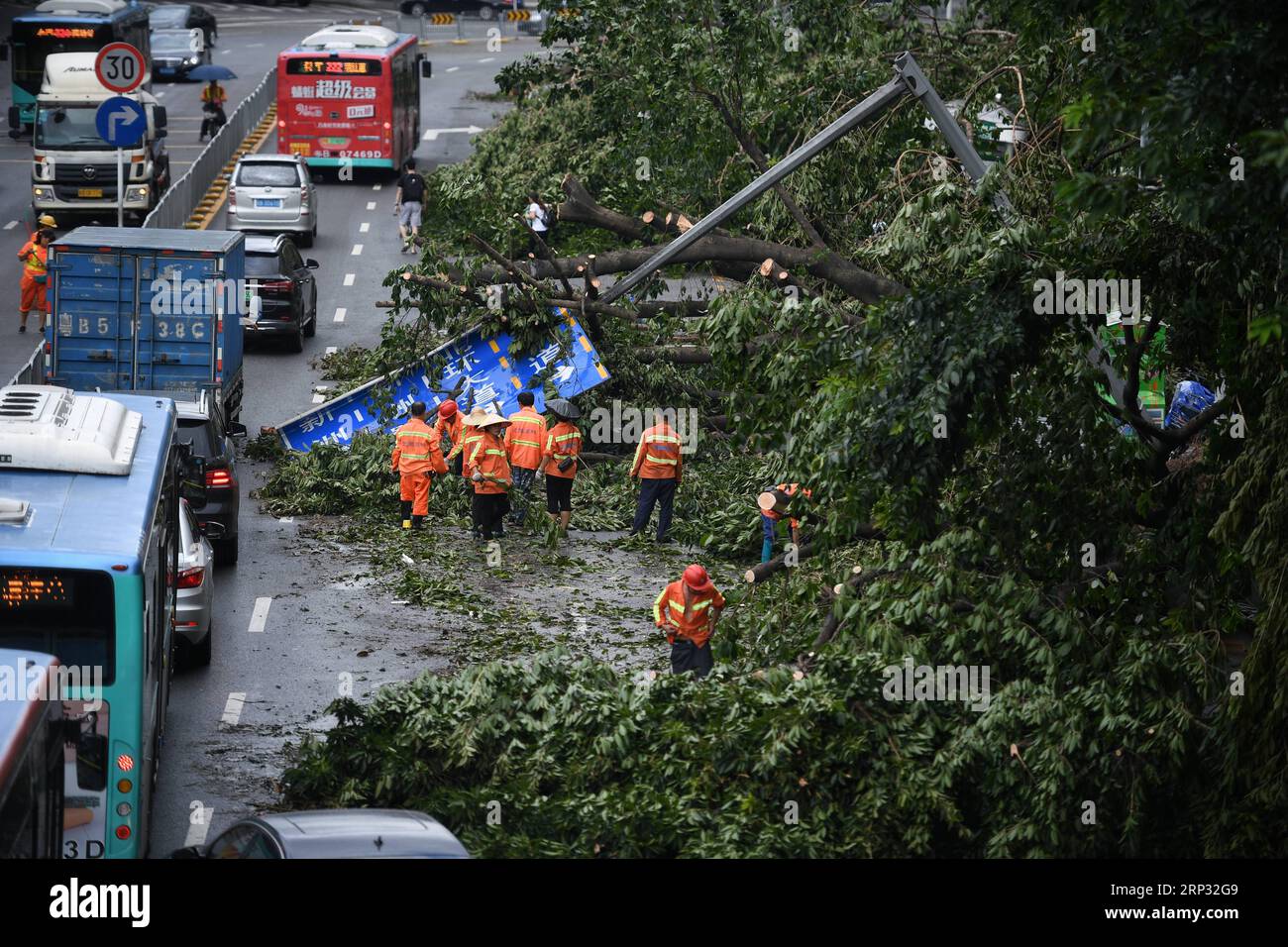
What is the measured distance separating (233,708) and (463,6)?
2389 inches

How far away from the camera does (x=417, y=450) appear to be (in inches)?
763

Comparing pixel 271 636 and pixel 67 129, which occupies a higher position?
pixel 67 129

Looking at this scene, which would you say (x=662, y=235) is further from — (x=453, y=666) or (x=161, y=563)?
(x=161, y=563)

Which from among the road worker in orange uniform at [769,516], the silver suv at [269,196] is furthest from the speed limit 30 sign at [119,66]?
the road worker in orange uniform at [769,516]

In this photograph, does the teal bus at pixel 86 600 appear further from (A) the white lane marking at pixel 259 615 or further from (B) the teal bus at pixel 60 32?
(B) the teal bus at pixel 60 32

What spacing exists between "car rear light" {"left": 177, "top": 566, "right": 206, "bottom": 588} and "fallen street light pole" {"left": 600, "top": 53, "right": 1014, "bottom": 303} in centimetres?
629

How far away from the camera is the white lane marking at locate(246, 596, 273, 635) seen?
1673cm

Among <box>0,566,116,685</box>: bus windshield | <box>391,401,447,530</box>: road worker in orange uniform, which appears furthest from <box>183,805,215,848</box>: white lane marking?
<box>391,401,447,530</box>: road worker in orange uniform

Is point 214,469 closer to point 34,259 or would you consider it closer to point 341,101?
point 34,259

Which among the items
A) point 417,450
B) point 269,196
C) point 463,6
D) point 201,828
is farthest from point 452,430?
point 463,6

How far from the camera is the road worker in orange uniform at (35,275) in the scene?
26.8 metres

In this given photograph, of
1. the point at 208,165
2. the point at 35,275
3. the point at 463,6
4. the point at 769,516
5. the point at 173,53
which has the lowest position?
the point at 769,516

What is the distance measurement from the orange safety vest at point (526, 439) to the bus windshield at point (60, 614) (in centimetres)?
1016
